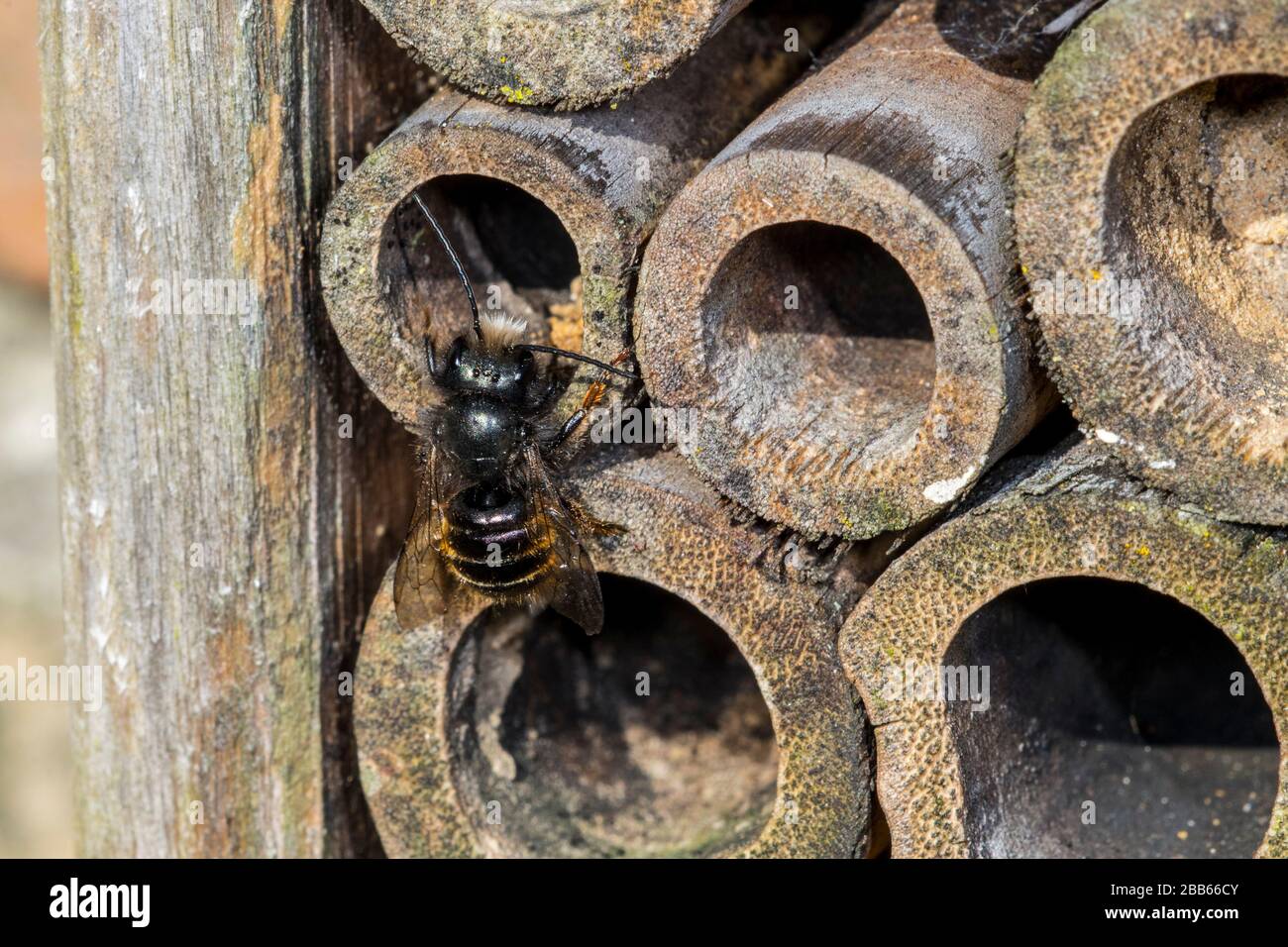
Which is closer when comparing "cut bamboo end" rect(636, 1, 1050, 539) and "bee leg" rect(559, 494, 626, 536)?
"cut bamboo end" rect(636, 1, 1050, 539)

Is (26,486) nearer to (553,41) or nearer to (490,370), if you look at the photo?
(490,370)

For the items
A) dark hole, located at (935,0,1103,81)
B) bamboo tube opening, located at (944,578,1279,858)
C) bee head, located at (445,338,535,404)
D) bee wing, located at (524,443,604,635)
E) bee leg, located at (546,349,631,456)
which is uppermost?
dark hole, located at (935,0,1103,81)

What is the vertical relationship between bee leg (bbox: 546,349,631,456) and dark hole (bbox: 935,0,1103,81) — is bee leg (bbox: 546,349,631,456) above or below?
below

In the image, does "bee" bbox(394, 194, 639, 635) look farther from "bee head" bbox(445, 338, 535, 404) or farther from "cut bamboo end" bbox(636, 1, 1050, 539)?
"cut bamboo end" bbox(636, 1, 1050, 539)

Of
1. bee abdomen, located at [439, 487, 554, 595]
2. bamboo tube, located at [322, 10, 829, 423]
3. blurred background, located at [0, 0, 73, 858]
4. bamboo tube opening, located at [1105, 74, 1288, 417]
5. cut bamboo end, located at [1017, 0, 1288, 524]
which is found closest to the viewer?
cut bamboo end, located at [1017, 0, 1288, 524]

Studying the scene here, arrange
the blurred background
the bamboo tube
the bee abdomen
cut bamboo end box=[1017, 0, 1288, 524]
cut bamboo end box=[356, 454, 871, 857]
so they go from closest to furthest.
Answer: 1. cut bamboo end box=[1017, 0, 1288, 524]
2. the bamboo tube
3. cut bamboo end box=[356, 454, 871, 857]
4. the bee abdomen
5. the blurred background

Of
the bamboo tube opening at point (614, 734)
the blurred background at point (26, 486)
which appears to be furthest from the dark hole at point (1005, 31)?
the blurred background at point (26, 486)

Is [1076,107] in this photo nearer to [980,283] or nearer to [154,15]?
[980,283]

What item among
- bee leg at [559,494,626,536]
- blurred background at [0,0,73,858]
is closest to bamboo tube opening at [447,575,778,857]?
bee leg at [559,494,626,536]
